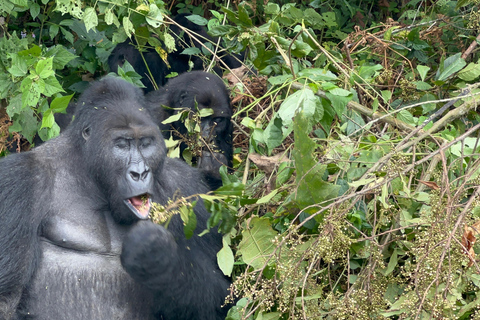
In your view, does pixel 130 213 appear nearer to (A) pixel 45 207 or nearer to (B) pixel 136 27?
(A) pixel 45 207

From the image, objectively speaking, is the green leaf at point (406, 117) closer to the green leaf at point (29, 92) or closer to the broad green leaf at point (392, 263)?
the broad green leaf at point (392, 263)

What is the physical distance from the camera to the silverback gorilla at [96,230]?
2.77 metres

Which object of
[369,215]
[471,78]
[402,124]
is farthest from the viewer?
[471,78]

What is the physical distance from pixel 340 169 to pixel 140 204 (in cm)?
101

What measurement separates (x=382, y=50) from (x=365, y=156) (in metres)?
1.65

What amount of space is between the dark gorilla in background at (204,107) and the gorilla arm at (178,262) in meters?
0.76

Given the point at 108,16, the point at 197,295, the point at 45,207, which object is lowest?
the point at 197,295

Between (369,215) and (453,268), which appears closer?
(453,268)

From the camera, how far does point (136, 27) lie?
13.4 feet

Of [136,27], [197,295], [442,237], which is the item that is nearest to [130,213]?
[197,295]

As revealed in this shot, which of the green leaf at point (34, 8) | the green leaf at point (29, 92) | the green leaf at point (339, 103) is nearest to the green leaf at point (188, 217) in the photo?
the green leaf at point (339, 103)

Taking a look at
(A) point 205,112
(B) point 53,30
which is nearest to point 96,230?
(A) point 205,112

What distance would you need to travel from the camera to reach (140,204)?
2791 mm

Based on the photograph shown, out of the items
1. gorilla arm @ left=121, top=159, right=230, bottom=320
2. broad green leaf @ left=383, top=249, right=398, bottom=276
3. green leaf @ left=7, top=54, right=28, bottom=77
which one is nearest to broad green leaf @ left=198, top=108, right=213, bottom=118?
gorilla arm @ left=121, top=159, right=230, bottom=320
